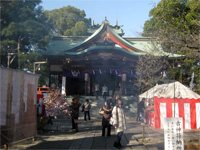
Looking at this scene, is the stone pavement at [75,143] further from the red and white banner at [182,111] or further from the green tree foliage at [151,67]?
the green tree foliage at [151,67]

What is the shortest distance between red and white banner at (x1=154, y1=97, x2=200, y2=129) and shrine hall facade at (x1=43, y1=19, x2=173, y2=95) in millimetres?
9040

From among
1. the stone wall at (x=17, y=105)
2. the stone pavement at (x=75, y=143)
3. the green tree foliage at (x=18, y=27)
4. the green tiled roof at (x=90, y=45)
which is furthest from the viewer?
the green tiled roof at (x=90, y=45)

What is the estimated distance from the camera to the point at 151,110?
40.3ft

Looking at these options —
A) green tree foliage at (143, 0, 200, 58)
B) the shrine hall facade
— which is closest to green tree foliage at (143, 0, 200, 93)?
green tree foliage at (143, 0, 200, 58)

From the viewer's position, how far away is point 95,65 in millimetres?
21016

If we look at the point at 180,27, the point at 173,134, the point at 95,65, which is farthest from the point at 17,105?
the point at 95,65

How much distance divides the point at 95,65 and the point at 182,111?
1159 cm

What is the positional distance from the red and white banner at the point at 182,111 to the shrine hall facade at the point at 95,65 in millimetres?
9040

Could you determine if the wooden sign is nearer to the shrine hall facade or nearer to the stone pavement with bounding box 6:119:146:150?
the stone pavement with bounding box 6:119:146:150

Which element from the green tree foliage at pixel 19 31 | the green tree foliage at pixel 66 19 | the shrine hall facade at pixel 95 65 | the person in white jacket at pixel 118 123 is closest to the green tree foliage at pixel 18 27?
the green tree foliage at pixel 19 31

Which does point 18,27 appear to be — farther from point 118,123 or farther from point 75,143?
point 118,123

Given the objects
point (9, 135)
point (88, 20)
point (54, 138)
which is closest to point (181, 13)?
point (54, 138)

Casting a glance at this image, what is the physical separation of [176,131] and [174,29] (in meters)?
5.91

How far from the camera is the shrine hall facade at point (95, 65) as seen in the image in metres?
19.9
